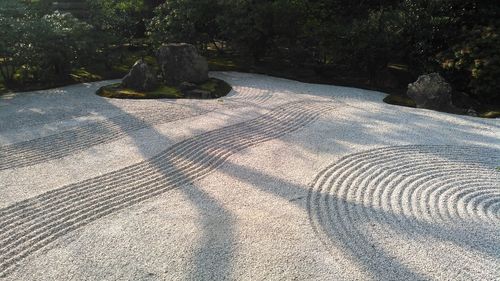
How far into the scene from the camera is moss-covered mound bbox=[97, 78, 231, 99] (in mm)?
12055

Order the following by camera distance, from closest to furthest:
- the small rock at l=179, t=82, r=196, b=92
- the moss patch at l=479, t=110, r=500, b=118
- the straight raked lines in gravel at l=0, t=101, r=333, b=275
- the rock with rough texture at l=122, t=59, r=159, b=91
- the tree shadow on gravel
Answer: the tree shadow on gravel < the straight raked lines in gravel at l=0, t=101, r=333, b=275 < the moss patch at l=479, t=110, r=500, b=118 < the rock with rough texture at l=122, t=59, r=159, b=91 < the small rock at l=179, t=82, r=196, b=92

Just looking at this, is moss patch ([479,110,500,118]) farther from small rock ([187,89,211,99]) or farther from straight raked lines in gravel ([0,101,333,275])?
small rock ([187,89,211,99])

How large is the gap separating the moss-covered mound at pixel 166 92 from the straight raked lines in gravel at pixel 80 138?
1.70 m

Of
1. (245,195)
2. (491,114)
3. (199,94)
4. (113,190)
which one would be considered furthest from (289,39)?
(113,190)

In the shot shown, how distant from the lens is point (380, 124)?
9750mm

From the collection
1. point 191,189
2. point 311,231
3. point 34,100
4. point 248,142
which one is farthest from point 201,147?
point 34,100

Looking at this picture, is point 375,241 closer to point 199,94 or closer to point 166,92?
point 199,94

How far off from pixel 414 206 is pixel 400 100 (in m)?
7.35

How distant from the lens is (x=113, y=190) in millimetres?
6188

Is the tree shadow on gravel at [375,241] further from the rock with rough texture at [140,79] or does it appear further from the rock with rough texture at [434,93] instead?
the rock with rough texture at [140,79]

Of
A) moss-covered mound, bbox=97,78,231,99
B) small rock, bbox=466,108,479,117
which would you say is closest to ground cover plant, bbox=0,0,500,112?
small rock, bbox=466,108,479,117

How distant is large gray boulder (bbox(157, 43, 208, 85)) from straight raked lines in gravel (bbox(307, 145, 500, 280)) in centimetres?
754

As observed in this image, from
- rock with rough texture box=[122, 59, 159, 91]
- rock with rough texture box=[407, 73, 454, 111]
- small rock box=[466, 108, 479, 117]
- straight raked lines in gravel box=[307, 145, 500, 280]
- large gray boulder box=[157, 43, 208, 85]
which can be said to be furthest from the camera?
large gray boulder box=[157, 43, 208, 85]

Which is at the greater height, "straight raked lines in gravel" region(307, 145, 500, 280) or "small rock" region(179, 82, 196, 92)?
"small rock" region(179, 82, 196, 92)
